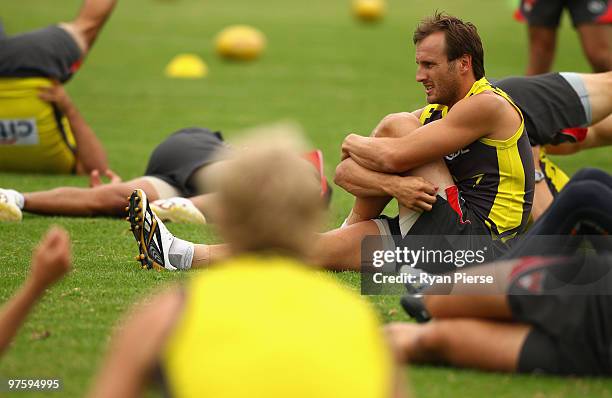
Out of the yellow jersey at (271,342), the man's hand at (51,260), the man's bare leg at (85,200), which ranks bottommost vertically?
the man's bare leg at (85,200)

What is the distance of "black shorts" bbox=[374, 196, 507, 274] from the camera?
4.85 metres

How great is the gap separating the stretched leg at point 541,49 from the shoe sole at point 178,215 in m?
3.83

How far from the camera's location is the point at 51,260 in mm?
2854

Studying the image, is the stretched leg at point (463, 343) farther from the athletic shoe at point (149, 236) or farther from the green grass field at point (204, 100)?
the athletic shoe at point (149, 236)

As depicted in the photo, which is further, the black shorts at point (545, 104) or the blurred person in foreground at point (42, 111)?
the blurred person in foreground at point (42, 111)

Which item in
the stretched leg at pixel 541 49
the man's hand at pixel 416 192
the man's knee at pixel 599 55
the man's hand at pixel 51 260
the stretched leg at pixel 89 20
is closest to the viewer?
the man's hand at pixel 51 260

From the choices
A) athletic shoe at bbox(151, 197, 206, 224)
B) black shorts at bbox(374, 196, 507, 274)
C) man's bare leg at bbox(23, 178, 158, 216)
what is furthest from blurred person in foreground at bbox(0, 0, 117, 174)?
black shorts at bbox(374, 196, 507, 274)

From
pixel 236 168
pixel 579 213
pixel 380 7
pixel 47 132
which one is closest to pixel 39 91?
pixel 47 132

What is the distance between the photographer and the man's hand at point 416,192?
4820mm

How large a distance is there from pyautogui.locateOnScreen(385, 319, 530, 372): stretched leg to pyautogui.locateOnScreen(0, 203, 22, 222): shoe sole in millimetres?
3175

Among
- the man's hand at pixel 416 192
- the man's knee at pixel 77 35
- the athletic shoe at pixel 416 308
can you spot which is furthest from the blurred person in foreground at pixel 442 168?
the man's knee at pixel 77 35

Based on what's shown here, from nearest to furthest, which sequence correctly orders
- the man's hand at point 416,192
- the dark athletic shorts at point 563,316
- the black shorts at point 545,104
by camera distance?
1. the dark athletic shorts at point 563,316
2. the man's hand at point 416,192
3. the black shorts at point 545,104

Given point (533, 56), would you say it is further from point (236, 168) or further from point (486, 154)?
point (236, 168)

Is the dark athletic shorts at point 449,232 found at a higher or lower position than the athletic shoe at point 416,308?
lower
